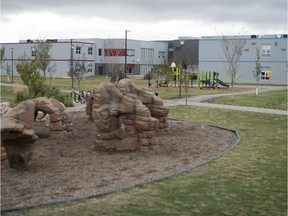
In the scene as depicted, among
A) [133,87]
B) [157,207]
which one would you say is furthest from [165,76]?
[157,207]

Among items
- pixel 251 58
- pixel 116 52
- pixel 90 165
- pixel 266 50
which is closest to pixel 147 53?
pixel 116 52

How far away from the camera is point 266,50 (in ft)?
201

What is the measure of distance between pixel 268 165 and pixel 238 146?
2408 mm

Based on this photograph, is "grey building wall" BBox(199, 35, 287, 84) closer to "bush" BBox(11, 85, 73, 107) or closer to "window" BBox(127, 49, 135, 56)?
"window" BBox(127, 49, 135, 56)

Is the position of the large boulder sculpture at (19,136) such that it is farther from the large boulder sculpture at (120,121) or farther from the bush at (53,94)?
the bush at (53,94)

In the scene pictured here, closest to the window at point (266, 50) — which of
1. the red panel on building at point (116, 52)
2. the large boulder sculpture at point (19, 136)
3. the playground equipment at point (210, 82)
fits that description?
the playground equipment at point (210, 82)

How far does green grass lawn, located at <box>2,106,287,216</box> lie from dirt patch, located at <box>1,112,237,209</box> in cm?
47

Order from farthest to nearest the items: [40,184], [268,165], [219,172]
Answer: [268,165] → [219,172] → [40,184]

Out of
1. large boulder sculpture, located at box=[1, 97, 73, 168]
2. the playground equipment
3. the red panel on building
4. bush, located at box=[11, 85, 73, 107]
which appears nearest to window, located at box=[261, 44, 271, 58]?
the playground equipment

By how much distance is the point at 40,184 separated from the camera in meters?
8.80

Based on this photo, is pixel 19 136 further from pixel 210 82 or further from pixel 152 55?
pixel 152 55

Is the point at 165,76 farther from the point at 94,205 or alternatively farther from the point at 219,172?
the point at 94,205

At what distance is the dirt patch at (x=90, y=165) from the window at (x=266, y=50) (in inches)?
1885

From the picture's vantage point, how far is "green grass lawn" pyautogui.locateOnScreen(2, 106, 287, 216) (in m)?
7.38
